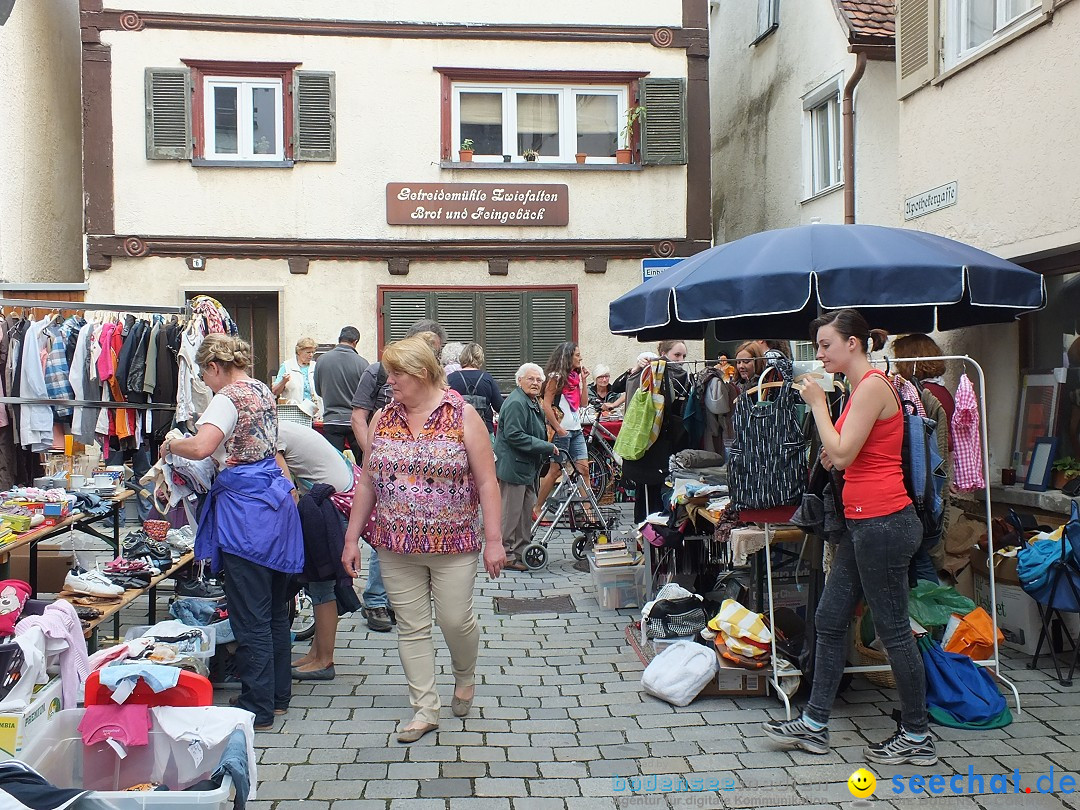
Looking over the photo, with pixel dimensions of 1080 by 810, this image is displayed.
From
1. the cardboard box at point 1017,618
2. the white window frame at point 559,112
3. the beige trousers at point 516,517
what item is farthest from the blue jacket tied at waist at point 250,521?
the white window frame at point 559,112

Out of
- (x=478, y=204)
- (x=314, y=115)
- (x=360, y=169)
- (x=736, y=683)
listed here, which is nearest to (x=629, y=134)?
(x=478, y=204)

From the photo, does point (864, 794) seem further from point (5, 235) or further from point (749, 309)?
point (5, 235)

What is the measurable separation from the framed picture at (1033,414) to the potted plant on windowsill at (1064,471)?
230mm

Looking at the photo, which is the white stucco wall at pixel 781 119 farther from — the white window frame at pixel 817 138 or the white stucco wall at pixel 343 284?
the white stucco wall at pixel 343 284

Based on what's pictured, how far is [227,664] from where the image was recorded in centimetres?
594

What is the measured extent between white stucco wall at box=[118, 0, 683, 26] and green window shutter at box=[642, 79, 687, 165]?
2.99 ft

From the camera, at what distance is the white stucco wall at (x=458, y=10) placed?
1355 cm

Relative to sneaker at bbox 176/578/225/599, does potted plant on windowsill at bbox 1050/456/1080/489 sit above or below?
above

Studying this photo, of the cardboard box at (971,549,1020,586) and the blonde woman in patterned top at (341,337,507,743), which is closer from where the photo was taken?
the blonde woman in patterned top at (341,337,507,743)

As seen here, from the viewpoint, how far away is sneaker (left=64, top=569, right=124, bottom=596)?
18.7 feet

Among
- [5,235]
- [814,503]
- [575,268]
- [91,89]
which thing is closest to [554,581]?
[814,503]

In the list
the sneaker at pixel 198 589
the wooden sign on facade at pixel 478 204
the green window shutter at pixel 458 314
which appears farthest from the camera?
the green window shutter at pixel 458 314

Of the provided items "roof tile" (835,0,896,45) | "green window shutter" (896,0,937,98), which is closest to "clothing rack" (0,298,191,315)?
"green window shutter" (896,0,937,98)

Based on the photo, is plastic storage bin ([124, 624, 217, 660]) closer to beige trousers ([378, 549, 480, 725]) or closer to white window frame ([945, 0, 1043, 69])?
beige trousers ([378, 549, 480, 725])
